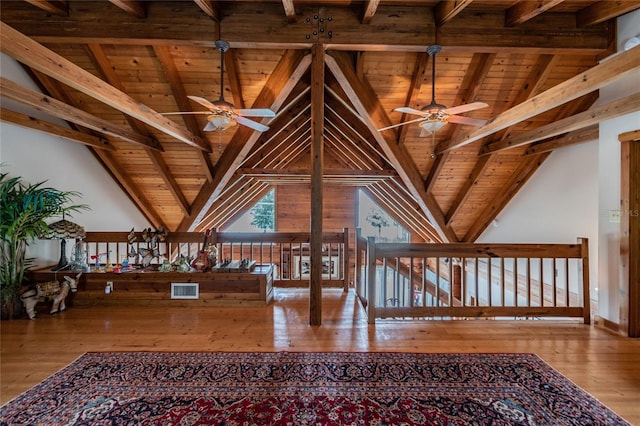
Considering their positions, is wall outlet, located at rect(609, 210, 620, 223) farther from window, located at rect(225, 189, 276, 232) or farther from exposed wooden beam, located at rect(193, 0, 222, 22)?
window, located at rect(225, 189, 276, 232)

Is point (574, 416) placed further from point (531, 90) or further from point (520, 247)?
point (531, 90)

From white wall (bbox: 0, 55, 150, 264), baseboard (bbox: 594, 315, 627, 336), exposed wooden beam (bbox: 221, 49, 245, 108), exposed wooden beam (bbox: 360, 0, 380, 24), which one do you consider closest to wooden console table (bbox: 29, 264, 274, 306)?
white wall (bbox: 0, 55, 150, 264)

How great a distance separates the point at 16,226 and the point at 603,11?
21.7 feet

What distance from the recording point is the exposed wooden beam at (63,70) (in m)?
1.80

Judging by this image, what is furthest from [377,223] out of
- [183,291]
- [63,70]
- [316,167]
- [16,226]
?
[63,70]

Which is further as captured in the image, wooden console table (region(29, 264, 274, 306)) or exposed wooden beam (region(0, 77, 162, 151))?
wooden console table (region(29, 264, 274, 306))

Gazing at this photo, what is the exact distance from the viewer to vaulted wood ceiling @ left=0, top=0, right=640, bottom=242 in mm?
2885

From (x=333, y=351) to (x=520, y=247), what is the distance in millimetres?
2410

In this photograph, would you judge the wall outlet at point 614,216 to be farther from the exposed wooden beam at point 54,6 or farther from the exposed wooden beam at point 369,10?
the exposed wooden beam at point 54,6

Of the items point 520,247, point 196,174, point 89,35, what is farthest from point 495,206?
point 89,35

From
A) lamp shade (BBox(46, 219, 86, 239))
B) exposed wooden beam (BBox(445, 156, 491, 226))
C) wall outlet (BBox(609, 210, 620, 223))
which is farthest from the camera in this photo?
exposed wooden beam (BBox(445, 156, 491, 226))

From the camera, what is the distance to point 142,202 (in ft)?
19.0

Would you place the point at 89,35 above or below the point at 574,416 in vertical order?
above

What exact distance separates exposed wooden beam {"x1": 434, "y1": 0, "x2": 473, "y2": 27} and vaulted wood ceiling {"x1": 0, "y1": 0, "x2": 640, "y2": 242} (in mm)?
18
